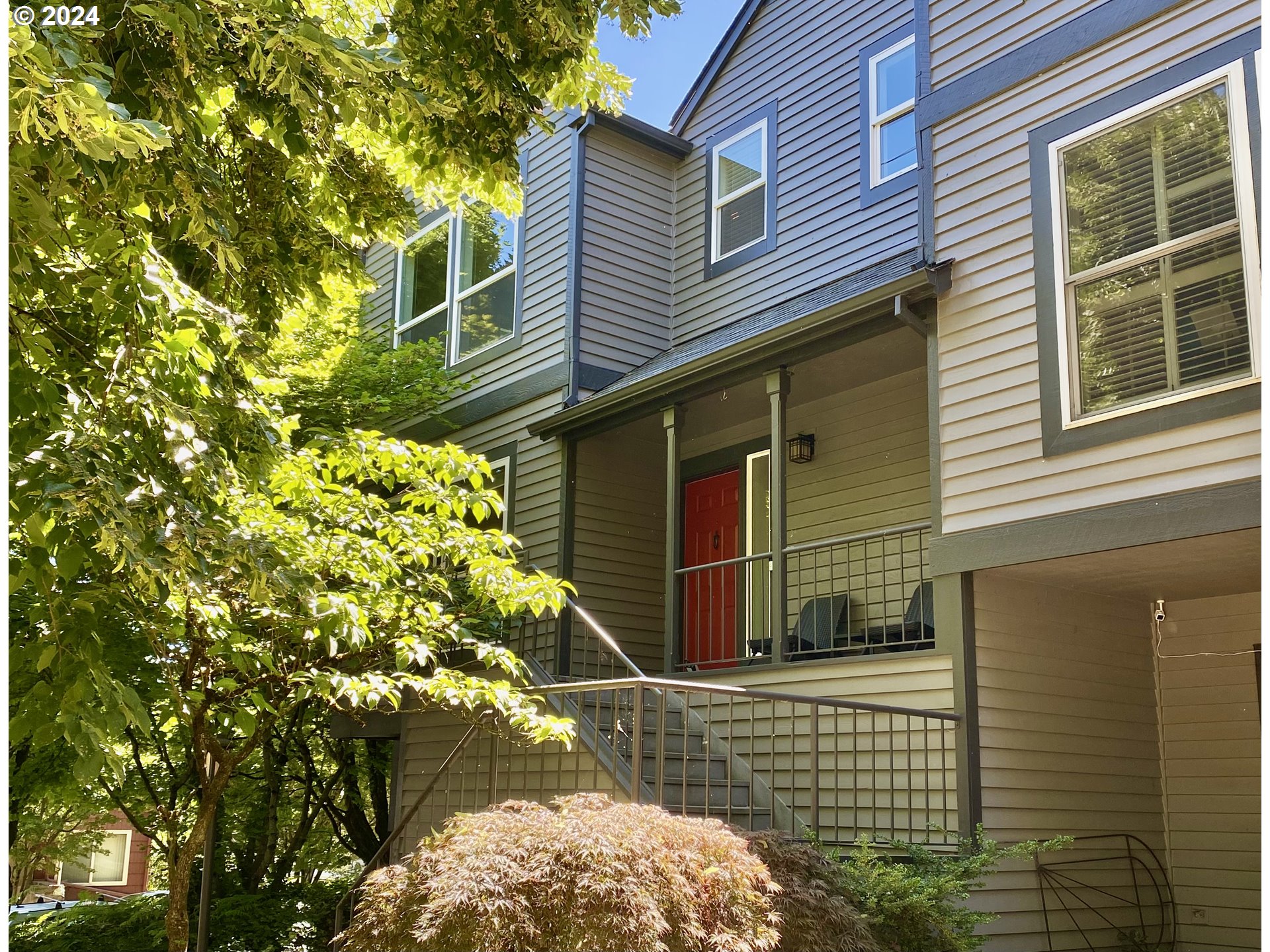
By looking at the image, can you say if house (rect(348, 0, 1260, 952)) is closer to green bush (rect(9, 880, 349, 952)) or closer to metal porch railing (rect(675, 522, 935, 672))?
metal porch railing (rect(675, 522, 935, 672))

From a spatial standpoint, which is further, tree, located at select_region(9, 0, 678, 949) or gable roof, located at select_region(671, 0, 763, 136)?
gable roof, located at select_region(671, 0, 763, 136)

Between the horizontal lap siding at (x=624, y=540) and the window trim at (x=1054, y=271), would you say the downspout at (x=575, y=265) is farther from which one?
the window trim at (x=1054, y=271)

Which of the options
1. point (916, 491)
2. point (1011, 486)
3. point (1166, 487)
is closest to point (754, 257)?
point (916, 491)

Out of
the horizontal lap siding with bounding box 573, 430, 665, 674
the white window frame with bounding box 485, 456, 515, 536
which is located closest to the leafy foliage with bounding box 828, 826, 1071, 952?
the horizontal lap siding with bounding box 573, 430, 665, 674

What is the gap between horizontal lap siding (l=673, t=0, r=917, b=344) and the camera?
1072 centimetres

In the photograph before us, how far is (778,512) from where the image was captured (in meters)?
8.52

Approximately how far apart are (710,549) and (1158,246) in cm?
604

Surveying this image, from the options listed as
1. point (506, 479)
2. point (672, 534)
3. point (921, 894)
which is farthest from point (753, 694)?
point (506, 479)

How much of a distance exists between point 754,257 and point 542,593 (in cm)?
623

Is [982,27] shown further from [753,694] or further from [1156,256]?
[753,694]

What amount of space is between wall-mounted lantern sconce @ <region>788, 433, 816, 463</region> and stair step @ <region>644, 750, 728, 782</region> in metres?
3.46

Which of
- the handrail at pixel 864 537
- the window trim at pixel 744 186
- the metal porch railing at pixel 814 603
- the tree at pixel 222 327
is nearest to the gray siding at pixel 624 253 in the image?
the window trim at pixel 744 186

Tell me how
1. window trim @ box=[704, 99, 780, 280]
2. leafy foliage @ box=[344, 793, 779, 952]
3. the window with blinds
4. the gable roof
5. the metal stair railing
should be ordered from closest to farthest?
leafy foliage @ box=[344, 793, 779, 952], the window with blinds, the metal stair railing, window trim @ box=[704, 99, 780, 280], the gable roof

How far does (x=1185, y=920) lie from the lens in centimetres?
784
